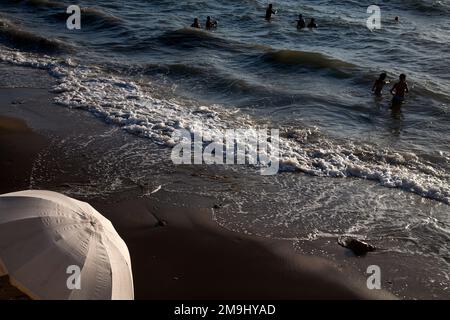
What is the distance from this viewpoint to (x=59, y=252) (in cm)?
503

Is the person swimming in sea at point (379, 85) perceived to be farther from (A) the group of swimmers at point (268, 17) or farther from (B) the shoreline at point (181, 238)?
(A) the group of swimmers at point (268, 17)

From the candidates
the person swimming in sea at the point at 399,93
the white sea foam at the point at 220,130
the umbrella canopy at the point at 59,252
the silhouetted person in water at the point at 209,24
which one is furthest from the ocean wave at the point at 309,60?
the umbrella canopy at the point at 59,252

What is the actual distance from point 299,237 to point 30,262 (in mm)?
4338

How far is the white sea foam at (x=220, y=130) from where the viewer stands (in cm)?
1009

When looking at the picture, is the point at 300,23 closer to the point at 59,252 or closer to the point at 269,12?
the point at 269,12

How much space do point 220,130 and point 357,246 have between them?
17.1 feet

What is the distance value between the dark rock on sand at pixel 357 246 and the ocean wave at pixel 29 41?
46.2 ft

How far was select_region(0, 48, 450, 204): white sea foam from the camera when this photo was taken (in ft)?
33.1

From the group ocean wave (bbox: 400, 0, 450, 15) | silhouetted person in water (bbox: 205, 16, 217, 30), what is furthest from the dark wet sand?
ocean wave (bbox: 400, 0, 450, 15)

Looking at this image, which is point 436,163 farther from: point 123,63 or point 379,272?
point 123,63

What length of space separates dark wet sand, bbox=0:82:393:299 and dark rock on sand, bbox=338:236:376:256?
0.59 m

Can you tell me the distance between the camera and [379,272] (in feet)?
23.9
